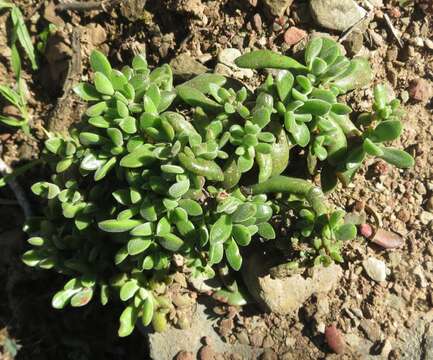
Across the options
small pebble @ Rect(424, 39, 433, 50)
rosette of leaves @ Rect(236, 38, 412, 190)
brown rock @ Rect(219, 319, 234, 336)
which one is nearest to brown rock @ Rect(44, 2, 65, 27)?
rosette of leaves @ Rect(236, 38, 412, 190)

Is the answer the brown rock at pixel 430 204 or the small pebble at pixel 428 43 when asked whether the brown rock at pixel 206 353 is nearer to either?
the brown rock at pixel 430 204

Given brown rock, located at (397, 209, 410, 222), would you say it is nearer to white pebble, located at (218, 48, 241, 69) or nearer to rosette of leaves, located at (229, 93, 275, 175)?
rosette of leaves, located at (229, 93, 275, 175)

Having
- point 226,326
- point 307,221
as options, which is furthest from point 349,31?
point 226,326

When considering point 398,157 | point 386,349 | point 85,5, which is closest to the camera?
point 398,157

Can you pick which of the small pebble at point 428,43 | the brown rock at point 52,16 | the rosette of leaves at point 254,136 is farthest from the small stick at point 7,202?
the small pebble at point 428,43

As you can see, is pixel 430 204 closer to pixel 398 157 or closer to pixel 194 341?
pixel 398 157
